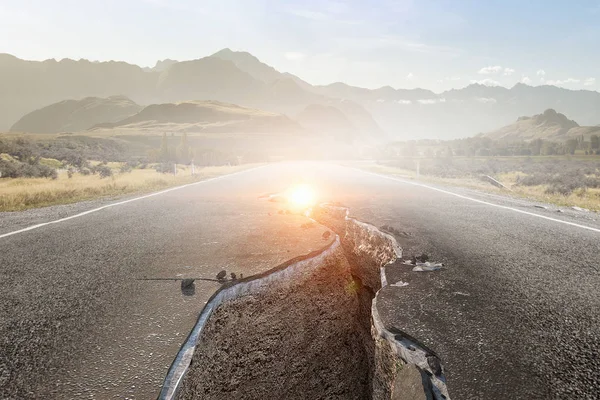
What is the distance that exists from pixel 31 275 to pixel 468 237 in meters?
5.69

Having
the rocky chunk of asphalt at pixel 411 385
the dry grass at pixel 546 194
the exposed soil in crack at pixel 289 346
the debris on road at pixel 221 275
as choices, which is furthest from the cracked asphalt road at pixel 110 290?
the dry grass at pixel 546 194

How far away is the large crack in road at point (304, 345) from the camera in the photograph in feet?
7.15

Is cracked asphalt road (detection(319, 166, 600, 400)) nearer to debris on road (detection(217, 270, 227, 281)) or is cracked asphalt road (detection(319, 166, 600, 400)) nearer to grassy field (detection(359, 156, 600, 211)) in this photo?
debris on road (detection(217, 270, 227, 281))

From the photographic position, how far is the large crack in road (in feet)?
7.15

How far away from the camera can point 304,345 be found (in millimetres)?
3502

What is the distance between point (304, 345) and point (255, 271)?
930 millimetres

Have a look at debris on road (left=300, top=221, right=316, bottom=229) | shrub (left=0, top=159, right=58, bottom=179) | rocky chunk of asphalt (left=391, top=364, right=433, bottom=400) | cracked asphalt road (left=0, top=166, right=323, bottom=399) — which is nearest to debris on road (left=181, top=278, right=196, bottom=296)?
cracked asphalt road (left=0, top=166, right=323, bottom=399)

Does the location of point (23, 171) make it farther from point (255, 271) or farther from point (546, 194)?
point (546, 194)

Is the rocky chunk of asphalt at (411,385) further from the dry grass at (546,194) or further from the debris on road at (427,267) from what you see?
the dry grass at (546,194)

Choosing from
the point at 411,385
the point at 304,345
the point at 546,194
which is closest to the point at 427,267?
the point at 304,345

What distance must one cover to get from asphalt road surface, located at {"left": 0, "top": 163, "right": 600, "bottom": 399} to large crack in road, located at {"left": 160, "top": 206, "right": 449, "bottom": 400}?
0.15 metres

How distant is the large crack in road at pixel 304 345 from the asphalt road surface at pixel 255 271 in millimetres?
148

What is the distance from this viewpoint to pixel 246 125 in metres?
178

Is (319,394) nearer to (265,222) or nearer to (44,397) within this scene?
(44,397)
